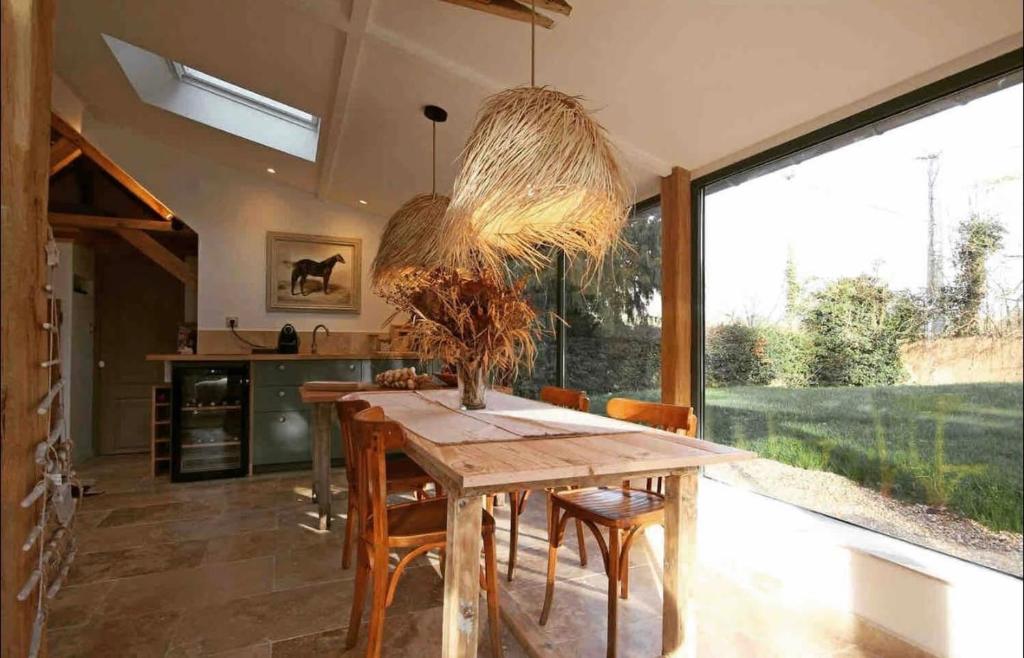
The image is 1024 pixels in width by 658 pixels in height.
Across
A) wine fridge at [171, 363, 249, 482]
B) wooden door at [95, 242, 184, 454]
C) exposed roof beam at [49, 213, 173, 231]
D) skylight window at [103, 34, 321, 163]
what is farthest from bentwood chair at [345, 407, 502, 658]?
wooden door at [95, 242, 184, 454]

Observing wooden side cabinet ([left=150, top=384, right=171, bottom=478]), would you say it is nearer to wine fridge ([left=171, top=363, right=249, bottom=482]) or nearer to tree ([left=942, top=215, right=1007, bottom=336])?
wine fridge ([left=171, top=363, right=249, bottom=482])

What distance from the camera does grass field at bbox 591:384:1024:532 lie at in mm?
1506

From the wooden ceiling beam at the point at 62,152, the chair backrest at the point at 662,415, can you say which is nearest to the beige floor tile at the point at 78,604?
the chair backrest at the point at 662,415

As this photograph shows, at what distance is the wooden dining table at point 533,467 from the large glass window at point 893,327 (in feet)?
2.63

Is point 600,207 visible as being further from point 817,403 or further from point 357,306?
point 357,306

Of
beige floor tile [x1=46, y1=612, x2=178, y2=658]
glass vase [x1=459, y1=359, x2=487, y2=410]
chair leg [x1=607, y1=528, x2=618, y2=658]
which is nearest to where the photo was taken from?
chair leg [x1=607, y1=528, x2=618, y2=658]

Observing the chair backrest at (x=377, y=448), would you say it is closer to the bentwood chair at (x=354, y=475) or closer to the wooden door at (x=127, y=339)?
the bentwood chair at (x=354, y=475)

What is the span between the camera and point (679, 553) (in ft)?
4.93

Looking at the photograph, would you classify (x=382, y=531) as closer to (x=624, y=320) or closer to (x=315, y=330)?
(x=624, y=320)

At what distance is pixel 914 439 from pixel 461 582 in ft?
5.27

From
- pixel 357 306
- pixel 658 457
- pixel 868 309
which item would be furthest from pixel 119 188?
pixel 868 309

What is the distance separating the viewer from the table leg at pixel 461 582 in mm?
1197

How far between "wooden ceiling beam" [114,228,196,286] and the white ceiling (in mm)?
1192

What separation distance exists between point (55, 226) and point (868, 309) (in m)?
5.83
